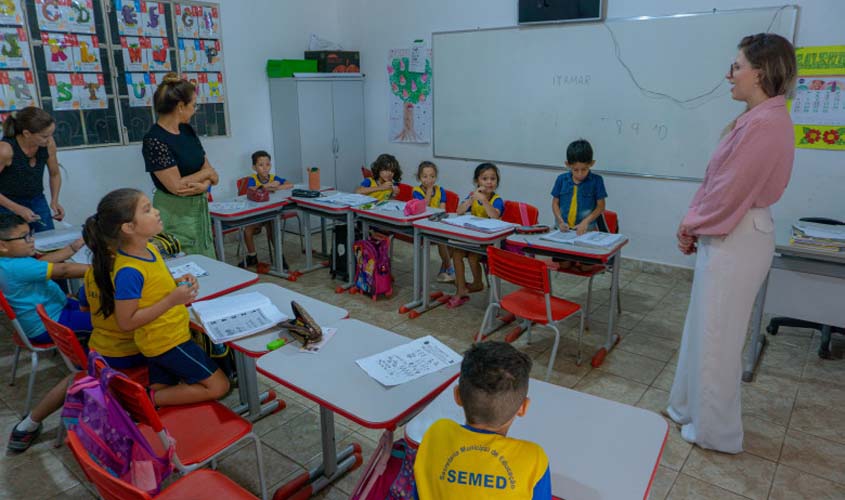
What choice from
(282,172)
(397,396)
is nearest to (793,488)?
(397,396)

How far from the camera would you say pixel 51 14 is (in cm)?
446

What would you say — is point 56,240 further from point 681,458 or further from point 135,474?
point 681,458

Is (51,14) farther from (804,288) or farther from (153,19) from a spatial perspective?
(804,288)

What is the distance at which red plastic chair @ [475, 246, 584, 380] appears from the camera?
2.99m

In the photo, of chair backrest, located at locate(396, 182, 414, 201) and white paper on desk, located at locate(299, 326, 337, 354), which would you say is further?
chair backrest, located at locate(396, 182, 414, 201)

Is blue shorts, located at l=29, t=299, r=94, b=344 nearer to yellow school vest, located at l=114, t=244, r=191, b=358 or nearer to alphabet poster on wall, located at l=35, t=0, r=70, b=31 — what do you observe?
yellow school vest, located at l=114, t=244, r=191, b=358

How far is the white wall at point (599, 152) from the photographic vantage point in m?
4.05

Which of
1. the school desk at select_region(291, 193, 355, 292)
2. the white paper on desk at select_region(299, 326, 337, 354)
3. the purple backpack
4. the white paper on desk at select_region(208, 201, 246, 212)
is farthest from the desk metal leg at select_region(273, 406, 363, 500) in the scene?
the white paper on desk at select_region(208, 201, 246, 212)

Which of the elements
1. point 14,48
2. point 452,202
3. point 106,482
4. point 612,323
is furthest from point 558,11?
point 106,482

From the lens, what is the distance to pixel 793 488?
7.77ft

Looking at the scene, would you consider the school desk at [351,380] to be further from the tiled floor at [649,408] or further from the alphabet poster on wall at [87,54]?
the alphabet poster on wall at [87,54]

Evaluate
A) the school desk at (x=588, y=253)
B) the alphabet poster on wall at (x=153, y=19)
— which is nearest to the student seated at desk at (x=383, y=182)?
the school desk at (x=588, y=253)

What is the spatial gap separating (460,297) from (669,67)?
2.55 metres

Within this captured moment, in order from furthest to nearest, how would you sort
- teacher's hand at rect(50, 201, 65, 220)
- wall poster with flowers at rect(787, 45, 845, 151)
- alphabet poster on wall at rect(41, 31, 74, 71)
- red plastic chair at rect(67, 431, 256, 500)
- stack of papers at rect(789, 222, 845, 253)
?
alphabet poster on wall at rect(41, 31, 74, 71)
teacher's hand at rect(50, 201, 65, 220)
wall poster with flowers at rect(787, 45, 845, 151)
stack of papers at rect(789, 222, 845, 253)
red plastic chair at rect(67, 431, 256, 500)
